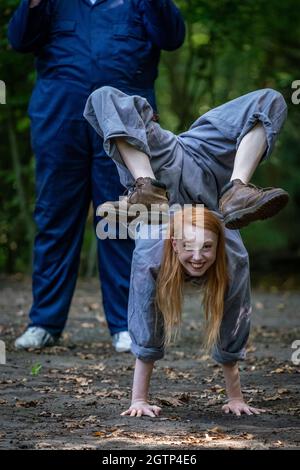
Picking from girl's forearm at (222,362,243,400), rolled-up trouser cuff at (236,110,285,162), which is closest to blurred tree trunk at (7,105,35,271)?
rolled-up trouser cuff at (236,110,285,162)

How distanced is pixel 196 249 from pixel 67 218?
234cm

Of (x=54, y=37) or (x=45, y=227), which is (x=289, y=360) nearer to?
(x=45, y=227)

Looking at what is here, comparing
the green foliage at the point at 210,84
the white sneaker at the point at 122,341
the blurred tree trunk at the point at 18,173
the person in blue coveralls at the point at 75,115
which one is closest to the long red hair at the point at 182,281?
the person in blue coveralls at the point at 75,115

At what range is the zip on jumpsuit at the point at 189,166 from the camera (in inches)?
173

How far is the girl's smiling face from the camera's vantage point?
164 inches

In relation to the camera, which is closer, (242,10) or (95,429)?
(95,429)

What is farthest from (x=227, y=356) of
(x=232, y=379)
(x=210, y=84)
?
(x=210, y=84)

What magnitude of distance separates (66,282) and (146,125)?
2.07 meters

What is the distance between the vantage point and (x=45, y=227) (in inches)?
253

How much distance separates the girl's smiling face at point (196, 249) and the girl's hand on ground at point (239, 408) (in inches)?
28.0

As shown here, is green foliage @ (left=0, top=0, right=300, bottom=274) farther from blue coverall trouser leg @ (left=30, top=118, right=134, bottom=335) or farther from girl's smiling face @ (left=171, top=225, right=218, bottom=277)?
girl's smiling face @ (left=171, top=225, right=218, bottom=277)

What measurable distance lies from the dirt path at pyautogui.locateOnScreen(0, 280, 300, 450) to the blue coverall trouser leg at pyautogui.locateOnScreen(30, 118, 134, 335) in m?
0.32

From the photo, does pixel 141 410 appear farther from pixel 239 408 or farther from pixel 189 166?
pixel 189 166
